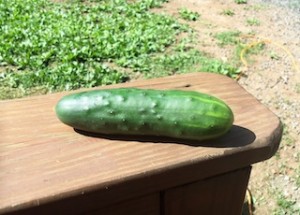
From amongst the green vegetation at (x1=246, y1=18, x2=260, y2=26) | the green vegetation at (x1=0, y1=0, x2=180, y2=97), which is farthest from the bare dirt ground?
the green vegetation at (x1=0, y1=0, x2=180, y2=97)

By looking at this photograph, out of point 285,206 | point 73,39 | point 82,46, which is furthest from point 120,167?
point 73,39

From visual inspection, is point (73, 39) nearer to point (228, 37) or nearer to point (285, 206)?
point (228, 37)

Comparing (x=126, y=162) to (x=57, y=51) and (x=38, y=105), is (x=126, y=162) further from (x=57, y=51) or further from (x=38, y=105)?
(x=57, y=51)

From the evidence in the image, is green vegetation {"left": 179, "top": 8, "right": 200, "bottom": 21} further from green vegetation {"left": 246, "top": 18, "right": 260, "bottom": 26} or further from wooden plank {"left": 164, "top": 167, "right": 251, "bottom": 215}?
wooden plank {"left": 164, "top": 167, "right": 251, "bottom": 215}

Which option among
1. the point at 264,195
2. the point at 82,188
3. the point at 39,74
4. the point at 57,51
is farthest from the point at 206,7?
the point at 82,188

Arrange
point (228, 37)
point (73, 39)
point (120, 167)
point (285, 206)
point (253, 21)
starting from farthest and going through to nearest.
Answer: point (253, 21) → point (228, 37) → point (73, 39) → point (285, 206) → point (120, 167)
